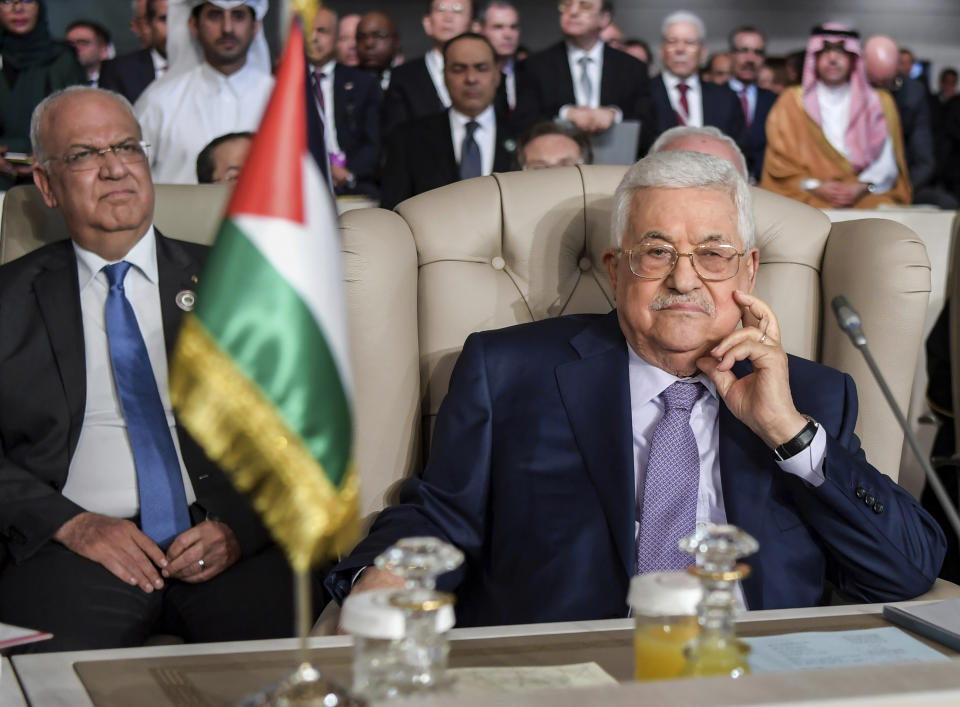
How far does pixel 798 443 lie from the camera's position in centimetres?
157

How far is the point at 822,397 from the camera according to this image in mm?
1718

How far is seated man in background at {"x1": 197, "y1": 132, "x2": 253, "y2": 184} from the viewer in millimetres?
3078

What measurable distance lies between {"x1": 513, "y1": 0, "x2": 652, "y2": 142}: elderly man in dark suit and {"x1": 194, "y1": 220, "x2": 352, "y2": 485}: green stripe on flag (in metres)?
4.01

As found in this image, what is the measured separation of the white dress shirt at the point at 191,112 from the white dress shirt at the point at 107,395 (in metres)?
1.59

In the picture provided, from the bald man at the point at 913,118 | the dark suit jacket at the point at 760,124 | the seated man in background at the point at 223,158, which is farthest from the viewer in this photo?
the dark suit jacket at the point at 760,124

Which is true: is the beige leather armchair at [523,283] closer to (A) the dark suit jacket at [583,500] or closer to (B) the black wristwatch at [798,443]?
(A) the dark suit jacket at [583,500]

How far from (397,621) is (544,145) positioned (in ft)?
9.37

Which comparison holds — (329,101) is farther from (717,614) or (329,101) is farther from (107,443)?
(717,614)

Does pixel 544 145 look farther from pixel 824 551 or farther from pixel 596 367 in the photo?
pixel 824 551

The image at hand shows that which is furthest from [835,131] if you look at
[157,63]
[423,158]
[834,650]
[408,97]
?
[834,650]

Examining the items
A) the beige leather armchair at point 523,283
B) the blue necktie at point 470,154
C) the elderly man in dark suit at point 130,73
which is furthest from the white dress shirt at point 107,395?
the elderly man in dark suit at point 130,73

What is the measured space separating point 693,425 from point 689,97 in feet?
13.1

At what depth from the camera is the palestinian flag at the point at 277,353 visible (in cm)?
88

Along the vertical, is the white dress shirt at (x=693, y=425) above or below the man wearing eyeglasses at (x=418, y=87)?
below
